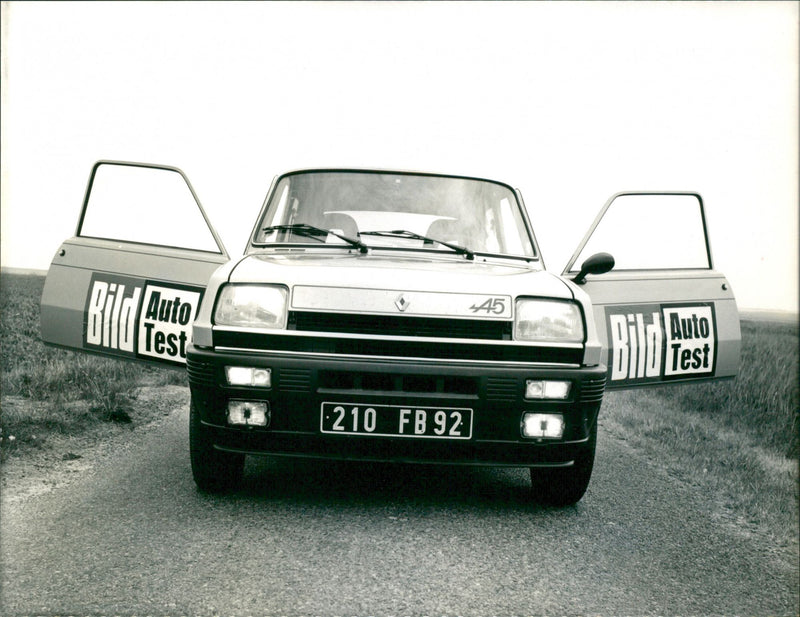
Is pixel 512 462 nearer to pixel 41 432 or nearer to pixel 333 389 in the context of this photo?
pixel 333 389

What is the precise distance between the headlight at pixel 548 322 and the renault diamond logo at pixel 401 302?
0.49 meters

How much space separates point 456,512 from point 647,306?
168 cm

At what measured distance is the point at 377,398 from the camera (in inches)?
125

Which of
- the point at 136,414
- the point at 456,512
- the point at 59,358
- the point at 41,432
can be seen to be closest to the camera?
the point at 456,512

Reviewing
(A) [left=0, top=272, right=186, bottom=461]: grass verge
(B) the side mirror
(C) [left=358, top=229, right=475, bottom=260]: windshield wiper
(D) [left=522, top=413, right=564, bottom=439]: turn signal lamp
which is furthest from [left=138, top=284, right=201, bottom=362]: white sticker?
(B) the side mirror

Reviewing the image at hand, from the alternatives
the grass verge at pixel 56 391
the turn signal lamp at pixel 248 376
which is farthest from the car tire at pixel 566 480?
the grass verge at pixel 56 391

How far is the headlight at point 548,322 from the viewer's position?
131 inches

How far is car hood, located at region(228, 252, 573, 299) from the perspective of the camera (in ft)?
10.8

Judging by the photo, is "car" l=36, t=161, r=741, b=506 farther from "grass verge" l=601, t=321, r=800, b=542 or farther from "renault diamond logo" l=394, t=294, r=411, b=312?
"grass verge" l=601, t=321, r=800, b=542

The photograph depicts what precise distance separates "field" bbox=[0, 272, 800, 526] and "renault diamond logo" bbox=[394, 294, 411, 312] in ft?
6.94

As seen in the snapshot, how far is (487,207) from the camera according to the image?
14.8 ft

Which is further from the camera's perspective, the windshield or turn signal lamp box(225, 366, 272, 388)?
the windshield

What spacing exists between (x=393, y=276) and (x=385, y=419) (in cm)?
64

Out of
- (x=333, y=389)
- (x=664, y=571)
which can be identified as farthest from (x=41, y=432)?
(x=664, y=571)
